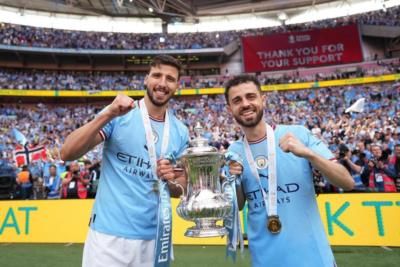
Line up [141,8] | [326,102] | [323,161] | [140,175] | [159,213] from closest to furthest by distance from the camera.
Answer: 1. [323,161]
2. [159,213]
3. [140,175]
4. [326,102]
5. [141,8]

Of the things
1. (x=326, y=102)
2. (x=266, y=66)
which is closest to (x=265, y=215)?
(x=326, y=102)

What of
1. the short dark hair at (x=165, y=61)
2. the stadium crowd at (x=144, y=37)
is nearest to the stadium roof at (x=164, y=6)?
the stadium crowd at (x=144, y=37)

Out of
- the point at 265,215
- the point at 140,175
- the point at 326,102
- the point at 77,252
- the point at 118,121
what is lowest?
the point at 77,252

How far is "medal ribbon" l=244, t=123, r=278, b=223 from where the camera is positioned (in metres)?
1.99

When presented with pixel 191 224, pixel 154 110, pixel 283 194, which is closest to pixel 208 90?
pixel 191 224

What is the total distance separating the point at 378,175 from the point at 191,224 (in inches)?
171

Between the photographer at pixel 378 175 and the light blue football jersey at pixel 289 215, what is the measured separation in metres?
6.33

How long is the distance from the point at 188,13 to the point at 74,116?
1660 centimetres

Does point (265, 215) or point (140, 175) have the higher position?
point (140, 175)

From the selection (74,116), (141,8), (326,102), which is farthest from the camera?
(141,8)

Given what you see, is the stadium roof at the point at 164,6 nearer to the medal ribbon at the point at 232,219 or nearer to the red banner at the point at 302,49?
the red banner at the point at 302,49

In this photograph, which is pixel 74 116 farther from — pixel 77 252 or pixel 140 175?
pixel 140 175

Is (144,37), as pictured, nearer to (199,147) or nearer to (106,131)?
(106,131)

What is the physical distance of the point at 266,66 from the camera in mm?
36562
